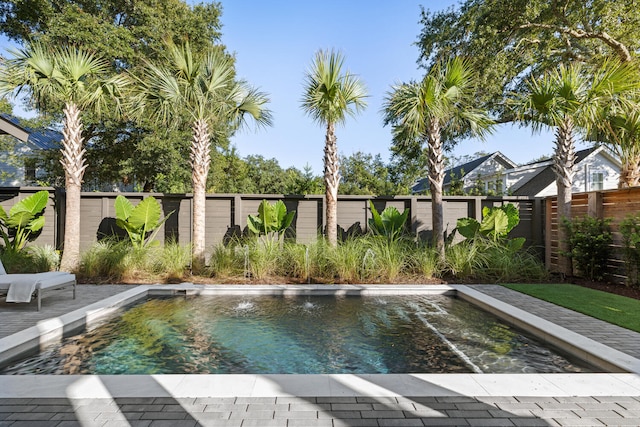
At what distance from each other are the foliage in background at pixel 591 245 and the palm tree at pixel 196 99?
8467mm

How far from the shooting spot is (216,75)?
8.66 metres

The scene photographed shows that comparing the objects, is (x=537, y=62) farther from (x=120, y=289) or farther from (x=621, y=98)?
(x=120, y=289)

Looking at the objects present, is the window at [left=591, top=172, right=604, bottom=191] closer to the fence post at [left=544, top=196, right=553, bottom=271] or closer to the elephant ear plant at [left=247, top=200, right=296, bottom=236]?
the fence post at [left=544, top=196, right=553, bottom=271]

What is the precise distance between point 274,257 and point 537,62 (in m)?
13.1

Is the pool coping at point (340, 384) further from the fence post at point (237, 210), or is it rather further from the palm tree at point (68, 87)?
the fence post at point (237, 210)

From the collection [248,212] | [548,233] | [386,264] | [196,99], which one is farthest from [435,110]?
[196,99]

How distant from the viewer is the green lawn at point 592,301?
484 cm

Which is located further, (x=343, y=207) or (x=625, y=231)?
(x=343, y=207)

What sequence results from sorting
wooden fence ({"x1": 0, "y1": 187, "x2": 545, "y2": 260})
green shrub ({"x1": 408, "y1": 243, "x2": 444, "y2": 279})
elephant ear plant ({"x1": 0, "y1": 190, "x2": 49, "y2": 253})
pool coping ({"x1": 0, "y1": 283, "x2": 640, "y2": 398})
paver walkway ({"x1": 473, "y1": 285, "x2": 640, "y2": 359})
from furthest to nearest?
wooden fence ({"x1": 0, "y1": 187, "x2": 545, "y2": 260}) → elephant ear plant ({"x1": 0, "y1": 190, "x2": 49, "y2": 253}) → green shrub ({"x1": 408, "y1": 243, "x2": 444, "y2": 279}) → paver walkway ({"x1": 473, "y1": 285, "x2": 640, "y2": 359}) → pool coping ({"x1": 0, "y1": 283, "x2": 640, "y2": 398})

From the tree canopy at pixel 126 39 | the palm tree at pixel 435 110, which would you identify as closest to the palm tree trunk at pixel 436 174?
the palm tree at pixel 435 110

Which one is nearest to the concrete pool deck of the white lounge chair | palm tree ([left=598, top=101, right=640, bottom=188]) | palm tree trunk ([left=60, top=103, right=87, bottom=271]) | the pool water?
the pool water

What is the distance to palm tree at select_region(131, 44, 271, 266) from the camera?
852 cm

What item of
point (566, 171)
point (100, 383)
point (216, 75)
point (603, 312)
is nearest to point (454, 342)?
point (603, 312)

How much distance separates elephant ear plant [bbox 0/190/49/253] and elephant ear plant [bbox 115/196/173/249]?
2.18m
